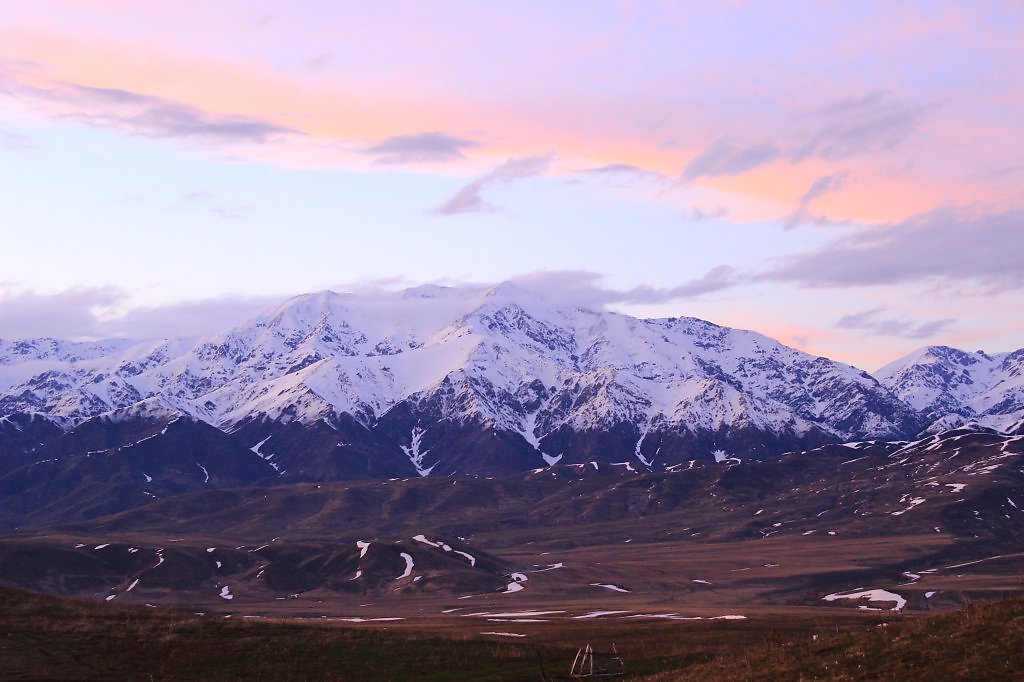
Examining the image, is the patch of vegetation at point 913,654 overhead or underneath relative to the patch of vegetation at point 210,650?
overhead

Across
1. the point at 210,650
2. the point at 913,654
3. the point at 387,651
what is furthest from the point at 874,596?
the point at 913,654

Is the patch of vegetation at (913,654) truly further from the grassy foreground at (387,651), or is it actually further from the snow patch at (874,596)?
the snow patch at (874,596)

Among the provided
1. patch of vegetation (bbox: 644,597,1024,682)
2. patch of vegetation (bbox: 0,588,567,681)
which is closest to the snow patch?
patch of vegetation (bbox: 0,588,567,681)

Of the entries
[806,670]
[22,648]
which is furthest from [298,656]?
[806,670]

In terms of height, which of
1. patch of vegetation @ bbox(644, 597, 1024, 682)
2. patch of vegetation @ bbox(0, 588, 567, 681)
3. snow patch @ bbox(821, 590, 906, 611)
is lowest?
snow patch @ bbox(821, 590, 906, 611)

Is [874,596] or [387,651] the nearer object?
[387,651]

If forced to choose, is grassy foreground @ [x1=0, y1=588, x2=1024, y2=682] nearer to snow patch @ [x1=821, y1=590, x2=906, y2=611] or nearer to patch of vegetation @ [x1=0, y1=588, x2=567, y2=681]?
patch of vegetation @ [x1=0, y1=588, x2=567, y2=681]

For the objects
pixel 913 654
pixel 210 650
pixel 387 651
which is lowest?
pixel 387 651

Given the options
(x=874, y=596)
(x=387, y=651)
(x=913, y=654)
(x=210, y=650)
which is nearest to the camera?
(x=913, y=654)

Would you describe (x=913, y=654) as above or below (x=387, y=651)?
above

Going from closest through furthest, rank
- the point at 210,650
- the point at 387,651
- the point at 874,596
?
the point at 210,650 < the point at 387,651 < the point at 874,596

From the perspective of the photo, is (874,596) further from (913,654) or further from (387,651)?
(913,654)

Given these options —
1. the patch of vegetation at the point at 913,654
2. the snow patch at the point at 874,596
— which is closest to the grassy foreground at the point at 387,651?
the patch of vegetation at the point at 913,654

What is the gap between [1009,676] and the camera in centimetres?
3984
